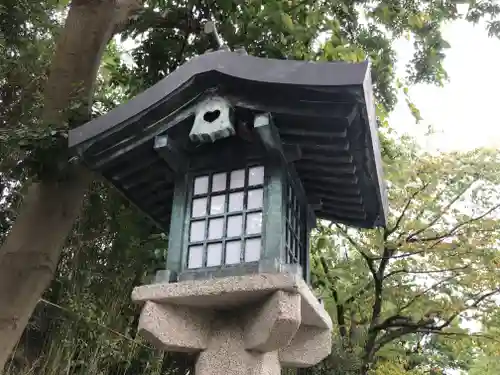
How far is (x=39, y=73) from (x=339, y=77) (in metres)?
3.31

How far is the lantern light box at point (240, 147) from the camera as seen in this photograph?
2213 mm

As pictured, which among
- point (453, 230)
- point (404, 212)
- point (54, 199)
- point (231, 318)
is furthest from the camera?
point (404, 212)

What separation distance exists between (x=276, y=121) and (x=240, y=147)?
257 mm

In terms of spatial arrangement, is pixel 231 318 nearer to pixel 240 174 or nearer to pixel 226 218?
pixel 226 218

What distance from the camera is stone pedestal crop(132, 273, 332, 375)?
7.09 ft

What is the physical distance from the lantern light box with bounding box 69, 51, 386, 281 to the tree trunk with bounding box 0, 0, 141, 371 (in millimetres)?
950

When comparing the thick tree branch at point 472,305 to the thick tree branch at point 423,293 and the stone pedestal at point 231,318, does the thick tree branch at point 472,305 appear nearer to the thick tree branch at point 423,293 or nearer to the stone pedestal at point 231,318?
the thick tree branch at point 423,293

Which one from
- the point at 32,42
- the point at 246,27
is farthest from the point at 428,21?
the point at 32,42

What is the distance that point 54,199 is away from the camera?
351 centimetres

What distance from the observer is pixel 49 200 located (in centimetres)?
351

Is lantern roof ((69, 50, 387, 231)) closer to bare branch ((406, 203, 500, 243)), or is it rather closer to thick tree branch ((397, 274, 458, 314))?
bare branch ((406, 203, 500, 243))

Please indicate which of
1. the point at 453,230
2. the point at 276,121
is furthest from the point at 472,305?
the point at 276,121

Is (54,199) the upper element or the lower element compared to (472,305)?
lower

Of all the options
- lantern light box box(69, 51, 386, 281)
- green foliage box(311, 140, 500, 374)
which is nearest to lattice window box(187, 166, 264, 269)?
lantern light box box(69, 51, 386, 281)
